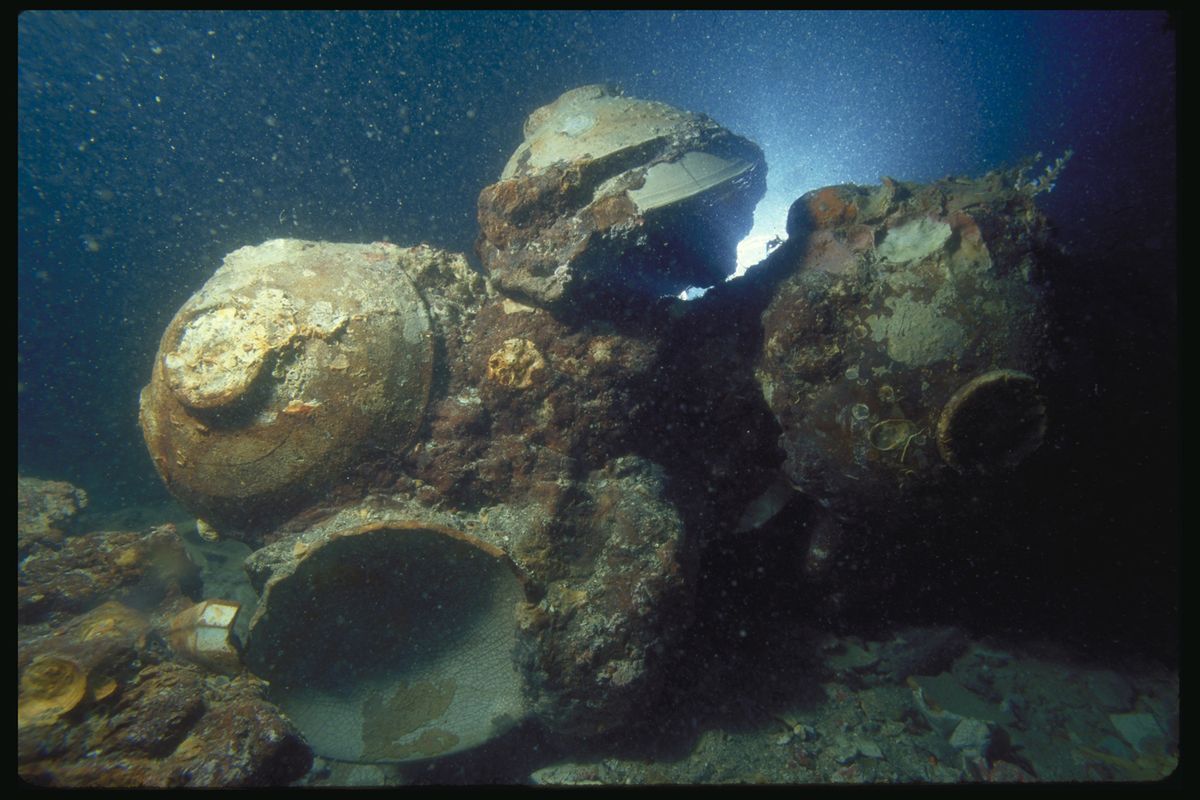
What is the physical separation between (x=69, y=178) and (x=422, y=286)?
32.2 feet

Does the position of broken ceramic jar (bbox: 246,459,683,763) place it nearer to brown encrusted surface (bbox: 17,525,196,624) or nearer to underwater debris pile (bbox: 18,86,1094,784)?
underwater debris pile (bbox: 18,86,1094,784)

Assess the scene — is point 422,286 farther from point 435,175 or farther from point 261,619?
point 435,175

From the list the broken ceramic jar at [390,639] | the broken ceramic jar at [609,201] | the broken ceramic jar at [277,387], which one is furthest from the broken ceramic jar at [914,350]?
the broken ceramic jar at [277,387]

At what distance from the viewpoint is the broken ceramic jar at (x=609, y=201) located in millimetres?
3400

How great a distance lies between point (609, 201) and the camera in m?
3.42

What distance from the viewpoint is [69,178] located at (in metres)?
8.55

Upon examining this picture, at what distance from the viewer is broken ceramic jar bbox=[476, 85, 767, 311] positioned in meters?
3.40

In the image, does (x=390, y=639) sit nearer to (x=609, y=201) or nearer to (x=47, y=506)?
(x=609, y=201)

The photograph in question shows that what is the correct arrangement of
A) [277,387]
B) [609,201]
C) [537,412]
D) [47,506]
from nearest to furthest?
[277,387], [609,201], [537,412], [47,506]

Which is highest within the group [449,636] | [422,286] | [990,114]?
[990,114]

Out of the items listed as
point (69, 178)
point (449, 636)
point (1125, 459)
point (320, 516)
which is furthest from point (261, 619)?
point (69, 178)

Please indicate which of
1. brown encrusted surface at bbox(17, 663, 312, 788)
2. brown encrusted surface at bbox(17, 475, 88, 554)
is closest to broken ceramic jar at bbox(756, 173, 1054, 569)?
brown encrusted surface at bbox(17, 663, 312, 788)

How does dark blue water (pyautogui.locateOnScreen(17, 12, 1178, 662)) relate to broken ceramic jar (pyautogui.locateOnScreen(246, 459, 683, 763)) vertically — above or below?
above

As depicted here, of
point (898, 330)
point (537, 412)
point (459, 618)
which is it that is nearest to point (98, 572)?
point (459, 618)
